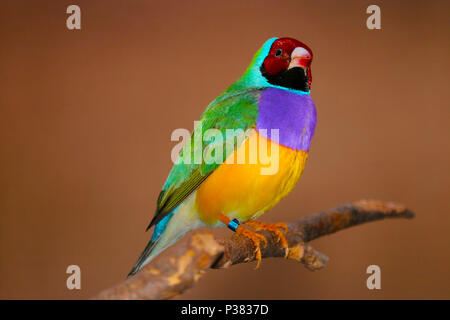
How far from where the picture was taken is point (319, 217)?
1.42m

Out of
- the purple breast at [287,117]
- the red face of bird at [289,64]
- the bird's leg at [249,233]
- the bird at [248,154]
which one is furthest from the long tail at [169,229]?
the red face of bird at [289,64]

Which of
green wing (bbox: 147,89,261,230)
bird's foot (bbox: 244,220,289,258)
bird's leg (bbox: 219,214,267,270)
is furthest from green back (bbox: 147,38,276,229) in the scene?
bird's foot (bbox: 244,220,289,258)

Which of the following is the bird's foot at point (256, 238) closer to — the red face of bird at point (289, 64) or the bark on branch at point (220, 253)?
the bark on branch at point (220, 253)

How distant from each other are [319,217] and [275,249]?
10.5 inches

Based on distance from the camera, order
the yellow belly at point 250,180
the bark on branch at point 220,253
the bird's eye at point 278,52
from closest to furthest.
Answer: the bark on branch at point 220,253, the yellow belly at point 250,180, the bird's eye at point 278,52

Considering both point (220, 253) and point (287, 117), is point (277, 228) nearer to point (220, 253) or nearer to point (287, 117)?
point (287, 117)

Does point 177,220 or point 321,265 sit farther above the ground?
point 177,220

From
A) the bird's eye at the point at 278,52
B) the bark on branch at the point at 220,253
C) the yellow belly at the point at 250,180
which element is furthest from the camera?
the bird's eye at the point at 278,52

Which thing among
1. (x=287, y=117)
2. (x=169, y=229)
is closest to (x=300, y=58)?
(x=287, y=117)

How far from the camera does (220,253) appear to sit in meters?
0.84

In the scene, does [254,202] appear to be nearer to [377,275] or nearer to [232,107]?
[232,107]

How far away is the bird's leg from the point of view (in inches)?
45.1

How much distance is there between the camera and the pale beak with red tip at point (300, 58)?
120 centimetres

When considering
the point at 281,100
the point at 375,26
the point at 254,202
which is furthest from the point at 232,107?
the point at 375,26
